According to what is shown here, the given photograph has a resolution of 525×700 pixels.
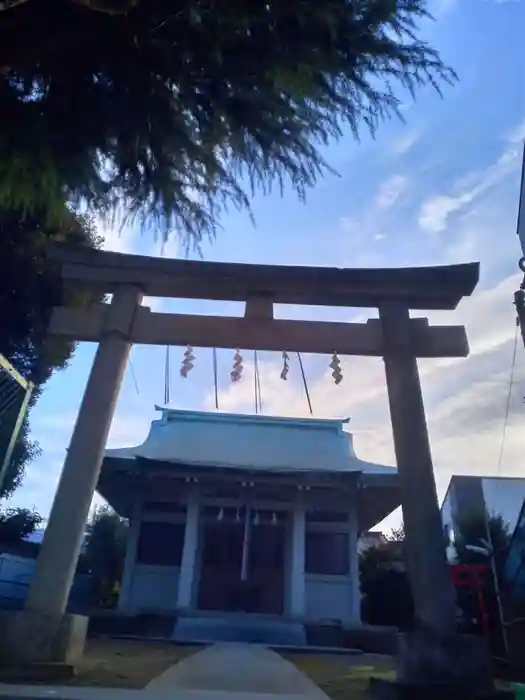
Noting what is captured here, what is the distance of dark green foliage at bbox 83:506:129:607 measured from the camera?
56.2 feet

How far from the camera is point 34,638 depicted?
483cm

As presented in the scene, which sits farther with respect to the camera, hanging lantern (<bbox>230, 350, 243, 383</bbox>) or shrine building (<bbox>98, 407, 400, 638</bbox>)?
shrine building (<bbox>98, 407, 400, 638</bbox>)

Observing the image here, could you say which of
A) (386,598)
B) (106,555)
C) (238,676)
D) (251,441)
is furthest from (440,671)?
(106,555)

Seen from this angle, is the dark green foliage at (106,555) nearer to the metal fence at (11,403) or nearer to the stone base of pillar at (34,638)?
the stone base of pillar at (34,638)

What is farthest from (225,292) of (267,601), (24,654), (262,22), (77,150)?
(267,601)

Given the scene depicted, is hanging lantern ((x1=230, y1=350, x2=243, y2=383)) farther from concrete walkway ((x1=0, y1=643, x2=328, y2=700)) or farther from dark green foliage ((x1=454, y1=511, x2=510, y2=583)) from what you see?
dark green foliage ((x1=454, y1=511, x2=510, y2=583))

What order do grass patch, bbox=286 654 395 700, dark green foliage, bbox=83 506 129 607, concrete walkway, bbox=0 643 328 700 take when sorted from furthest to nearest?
1. dark green foliage, bbox=83 506 129 607
2. grass patch, bbox=286 654 395 700
3. concrete walkway, bbox=0 643 328 700

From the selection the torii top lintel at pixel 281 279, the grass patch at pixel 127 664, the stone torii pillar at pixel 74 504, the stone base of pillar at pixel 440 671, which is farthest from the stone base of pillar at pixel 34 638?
the torii top lintel at pixel 281 279

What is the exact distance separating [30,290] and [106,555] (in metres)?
12.7

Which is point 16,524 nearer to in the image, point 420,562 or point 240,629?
point 240,629

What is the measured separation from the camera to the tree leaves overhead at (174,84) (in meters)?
4.09

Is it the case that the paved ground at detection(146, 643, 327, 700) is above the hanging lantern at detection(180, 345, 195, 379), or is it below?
below

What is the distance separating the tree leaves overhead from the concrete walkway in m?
3.77

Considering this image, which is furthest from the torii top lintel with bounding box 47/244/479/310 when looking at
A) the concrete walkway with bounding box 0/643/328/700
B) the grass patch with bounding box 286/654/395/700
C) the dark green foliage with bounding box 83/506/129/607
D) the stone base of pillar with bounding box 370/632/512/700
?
the dark green foliage with bounding box 83/506/129/607
